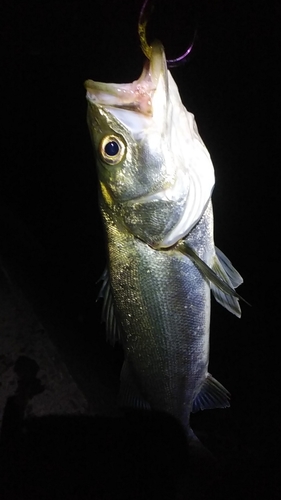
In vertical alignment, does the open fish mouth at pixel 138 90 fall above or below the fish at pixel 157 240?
above

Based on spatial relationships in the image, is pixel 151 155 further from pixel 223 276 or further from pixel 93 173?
pixel 93 173

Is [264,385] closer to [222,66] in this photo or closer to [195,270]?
[195,270]

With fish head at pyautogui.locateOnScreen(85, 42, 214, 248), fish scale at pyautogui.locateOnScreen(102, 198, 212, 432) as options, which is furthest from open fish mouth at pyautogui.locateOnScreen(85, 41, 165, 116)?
fish scale at pyautogui.locateOnScreen(102, 198, 212, 432)

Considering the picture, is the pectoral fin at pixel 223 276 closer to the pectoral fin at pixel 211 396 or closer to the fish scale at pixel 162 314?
the fish scale at pixel 162 314

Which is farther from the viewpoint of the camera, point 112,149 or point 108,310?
point 108,310

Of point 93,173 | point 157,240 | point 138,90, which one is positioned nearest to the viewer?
point 138,90

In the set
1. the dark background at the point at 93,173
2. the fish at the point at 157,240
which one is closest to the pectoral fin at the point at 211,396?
the fish at the point at 157,240

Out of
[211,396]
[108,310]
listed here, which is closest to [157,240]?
[108,310]
